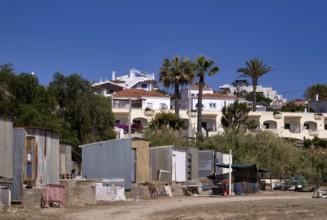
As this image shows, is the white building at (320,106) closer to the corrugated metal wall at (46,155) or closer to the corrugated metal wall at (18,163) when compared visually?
the corrugated metal wall at (46,155)

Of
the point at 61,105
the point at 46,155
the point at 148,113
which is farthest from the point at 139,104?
the point at 46,155

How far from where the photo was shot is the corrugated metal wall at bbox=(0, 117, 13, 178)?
76.0ft

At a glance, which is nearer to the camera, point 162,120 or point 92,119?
point 92,119

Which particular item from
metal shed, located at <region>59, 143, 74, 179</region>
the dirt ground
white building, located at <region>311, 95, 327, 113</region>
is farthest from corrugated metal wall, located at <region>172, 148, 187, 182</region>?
white building, located at <region>311, 95, 327, 113</region>

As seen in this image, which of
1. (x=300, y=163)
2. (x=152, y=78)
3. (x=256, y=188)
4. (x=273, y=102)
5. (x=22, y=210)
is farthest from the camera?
(x=273, y=102)

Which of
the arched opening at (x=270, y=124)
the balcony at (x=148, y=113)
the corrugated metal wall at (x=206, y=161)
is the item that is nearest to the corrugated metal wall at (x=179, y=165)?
the corrugated metal wall at (x=206, y=161)

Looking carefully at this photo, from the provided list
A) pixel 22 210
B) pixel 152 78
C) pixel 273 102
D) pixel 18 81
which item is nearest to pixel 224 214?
pixel 22 210

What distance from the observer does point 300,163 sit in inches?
2296

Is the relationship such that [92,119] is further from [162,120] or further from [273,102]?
[273,102]

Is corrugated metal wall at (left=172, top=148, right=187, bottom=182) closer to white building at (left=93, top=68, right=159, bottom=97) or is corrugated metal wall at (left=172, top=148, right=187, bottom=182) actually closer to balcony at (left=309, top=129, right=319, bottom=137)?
balcony at (left=309, top=129, right=319, bottom=137)

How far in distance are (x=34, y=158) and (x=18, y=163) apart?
1195 millimetres

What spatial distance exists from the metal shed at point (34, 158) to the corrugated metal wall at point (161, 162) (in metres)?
12.9

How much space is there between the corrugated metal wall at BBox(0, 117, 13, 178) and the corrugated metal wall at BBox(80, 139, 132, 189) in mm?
9670

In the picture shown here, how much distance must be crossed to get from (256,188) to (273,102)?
106067 mm
